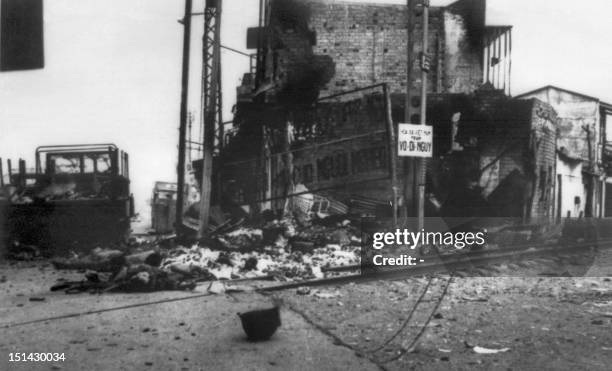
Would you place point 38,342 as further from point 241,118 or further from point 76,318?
point 241,118

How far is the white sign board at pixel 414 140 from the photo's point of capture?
25.5 ft

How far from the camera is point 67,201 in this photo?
11.0 m

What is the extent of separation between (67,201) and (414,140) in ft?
24.5

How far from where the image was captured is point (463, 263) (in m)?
7.57

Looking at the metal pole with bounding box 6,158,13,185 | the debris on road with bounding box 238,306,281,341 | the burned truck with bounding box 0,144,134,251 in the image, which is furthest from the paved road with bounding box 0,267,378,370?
the metal pole with bounding box 6,158,13,185

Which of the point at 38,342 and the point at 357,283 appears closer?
the point at 38,342

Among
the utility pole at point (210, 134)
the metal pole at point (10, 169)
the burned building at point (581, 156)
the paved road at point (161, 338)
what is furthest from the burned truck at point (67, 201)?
the burned building at point (581, 156)

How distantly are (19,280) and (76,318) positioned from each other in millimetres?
3363

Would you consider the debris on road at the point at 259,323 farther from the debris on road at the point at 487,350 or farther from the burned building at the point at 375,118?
the burned building at the point at 375,118

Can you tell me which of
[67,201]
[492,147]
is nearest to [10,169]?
[67,201]

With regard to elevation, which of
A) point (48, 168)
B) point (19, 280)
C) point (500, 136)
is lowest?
point (19, 280)

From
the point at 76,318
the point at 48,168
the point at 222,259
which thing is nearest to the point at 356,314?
the point at 76,318

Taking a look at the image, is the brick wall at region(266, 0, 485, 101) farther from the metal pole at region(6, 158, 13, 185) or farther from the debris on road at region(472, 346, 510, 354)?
the debris on road at region(472, 346, 510, 354)

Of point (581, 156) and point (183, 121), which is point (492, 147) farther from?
point (581, 156)
